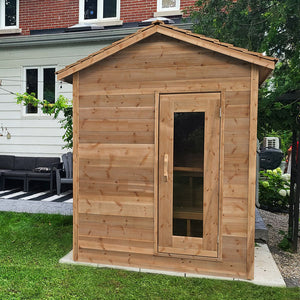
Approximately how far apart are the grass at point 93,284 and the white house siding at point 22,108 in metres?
5.26

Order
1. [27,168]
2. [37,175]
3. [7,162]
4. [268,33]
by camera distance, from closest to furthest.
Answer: [268,33], [37,175], [27,168], [7,162]

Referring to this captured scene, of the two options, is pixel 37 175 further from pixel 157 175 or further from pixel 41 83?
pixel 157 175

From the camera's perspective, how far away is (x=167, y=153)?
3.62 meters

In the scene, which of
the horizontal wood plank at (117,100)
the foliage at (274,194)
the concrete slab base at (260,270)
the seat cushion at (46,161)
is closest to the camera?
the concrete slab base at (260,270)

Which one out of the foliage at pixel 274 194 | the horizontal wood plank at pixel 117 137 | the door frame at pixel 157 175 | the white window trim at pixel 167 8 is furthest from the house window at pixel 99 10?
the door frame at pixel 157 175

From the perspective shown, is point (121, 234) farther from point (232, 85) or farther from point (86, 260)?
point (232, 85)

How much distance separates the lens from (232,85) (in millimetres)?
3449

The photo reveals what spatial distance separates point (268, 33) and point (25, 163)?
737 cm

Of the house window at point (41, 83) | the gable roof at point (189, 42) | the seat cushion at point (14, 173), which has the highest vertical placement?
the house window at point (41, 83)

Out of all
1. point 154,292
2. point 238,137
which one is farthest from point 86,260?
point 238,137

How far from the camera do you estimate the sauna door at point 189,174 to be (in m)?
3.51

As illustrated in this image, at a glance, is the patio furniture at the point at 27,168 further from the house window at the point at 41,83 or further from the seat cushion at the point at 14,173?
the house window at the point at 41,83

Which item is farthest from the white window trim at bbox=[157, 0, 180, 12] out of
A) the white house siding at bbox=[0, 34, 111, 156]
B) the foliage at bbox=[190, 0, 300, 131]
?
the foliage at bbox=[190, 0, 300, 131]

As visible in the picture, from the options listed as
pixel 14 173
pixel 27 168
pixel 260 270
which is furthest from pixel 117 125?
pixel 27 168
